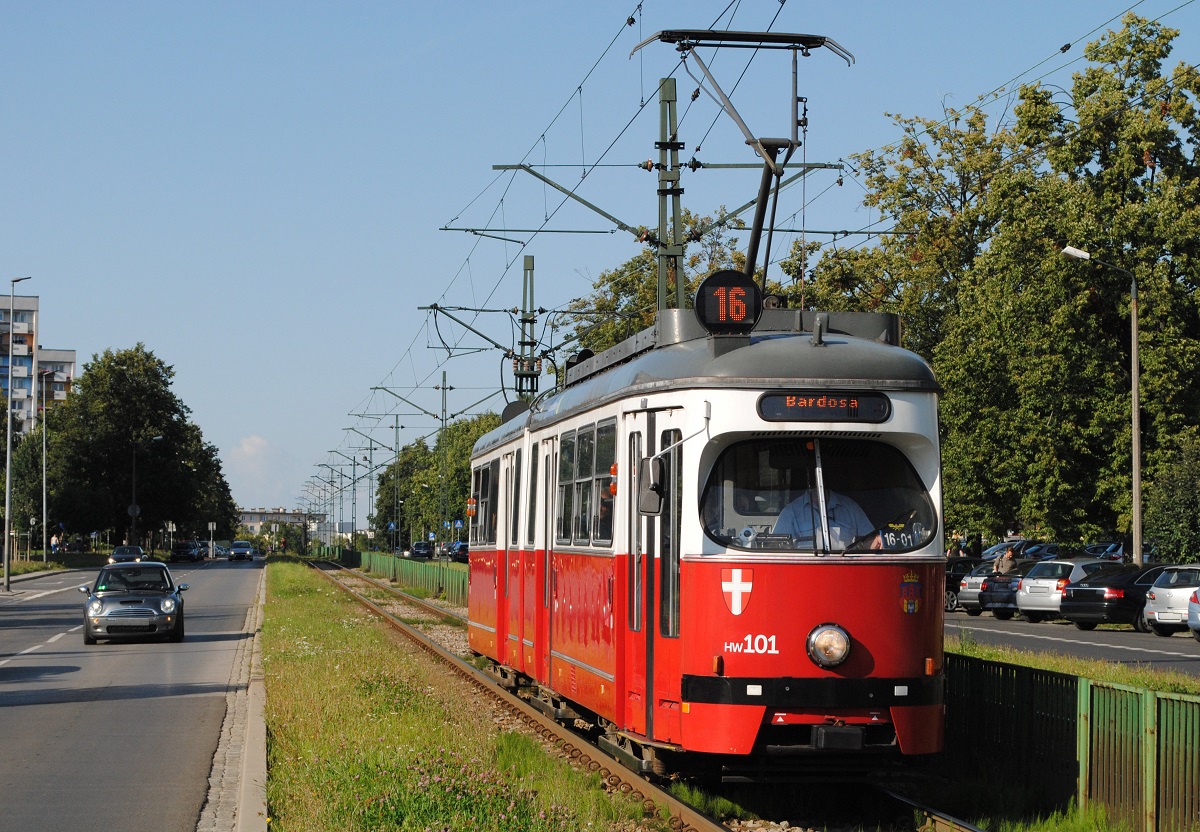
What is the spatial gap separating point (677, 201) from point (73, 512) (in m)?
76.4

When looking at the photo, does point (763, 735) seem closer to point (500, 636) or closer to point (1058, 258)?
point (500, 636)

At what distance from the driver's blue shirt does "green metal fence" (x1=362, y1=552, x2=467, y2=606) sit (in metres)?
33.2

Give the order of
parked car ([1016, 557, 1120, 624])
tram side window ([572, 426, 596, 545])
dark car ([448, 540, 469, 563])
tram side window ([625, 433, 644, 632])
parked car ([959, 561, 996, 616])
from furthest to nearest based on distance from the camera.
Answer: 1. dark car ([448, 540, 469, 563])
2. parked car ([959, 561, 996, 616])
3. parked car ([1016, 557, 1120, 624])
4. tram side window ([572, 426, 596, 545])
5. tram side window ([625, 433, 644, 632])

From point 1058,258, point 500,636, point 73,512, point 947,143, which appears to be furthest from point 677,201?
point 73,512

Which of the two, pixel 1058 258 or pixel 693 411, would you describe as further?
pixel 1058 258

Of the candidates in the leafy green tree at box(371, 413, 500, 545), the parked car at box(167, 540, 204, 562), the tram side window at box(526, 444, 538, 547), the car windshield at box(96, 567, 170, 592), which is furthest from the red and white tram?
the parked car at box(167, 540, 204, 562)

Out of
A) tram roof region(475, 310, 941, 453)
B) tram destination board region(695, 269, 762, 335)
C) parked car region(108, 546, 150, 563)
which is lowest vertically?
parked car region(108, 546, 150, 563)

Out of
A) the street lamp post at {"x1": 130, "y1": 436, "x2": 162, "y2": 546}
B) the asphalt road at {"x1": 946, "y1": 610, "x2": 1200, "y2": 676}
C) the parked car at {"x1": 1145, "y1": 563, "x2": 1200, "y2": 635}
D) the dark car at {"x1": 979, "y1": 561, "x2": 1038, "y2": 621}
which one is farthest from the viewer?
the street lamp post at {"x1": 130, "y1": 436, "x2": 162, "y2": 546}

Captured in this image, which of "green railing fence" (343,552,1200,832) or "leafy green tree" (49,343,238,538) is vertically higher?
"leafy green tree" (49,343,238,538)

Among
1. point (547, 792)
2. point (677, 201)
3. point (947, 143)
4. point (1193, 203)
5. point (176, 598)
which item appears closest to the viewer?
point (547, 792)

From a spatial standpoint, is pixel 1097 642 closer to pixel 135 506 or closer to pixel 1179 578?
pixel 1179 578

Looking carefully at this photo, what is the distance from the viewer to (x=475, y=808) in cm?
891

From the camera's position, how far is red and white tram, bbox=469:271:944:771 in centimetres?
979

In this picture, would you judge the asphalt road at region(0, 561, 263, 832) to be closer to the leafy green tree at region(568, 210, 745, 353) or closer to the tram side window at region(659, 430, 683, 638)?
the tram side window at region(659, 430, 683, 638)
